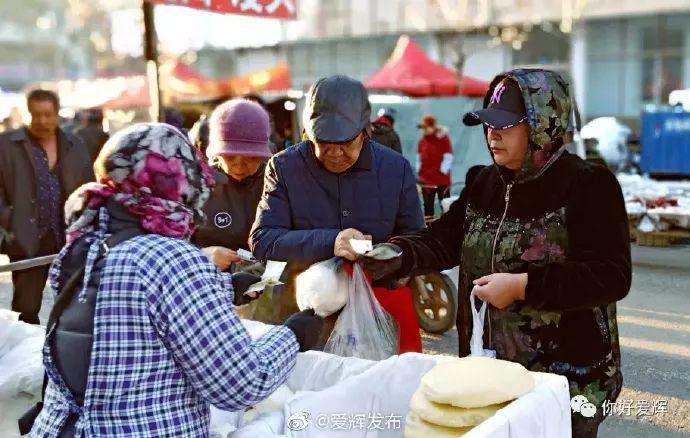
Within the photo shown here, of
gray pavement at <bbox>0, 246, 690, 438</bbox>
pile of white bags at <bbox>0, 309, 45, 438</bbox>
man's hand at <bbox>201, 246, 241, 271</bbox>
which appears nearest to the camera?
pile of white bags at <bbox>0, 309, 45, 438</bbox>

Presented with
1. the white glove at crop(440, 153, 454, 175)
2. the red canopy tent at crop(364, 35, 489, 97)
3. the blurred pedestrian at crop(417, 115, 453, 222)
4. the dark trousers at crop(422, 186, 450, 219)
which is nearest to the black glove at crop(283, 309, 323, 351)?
the dark trousers at crop(422, 186, 450, 219)

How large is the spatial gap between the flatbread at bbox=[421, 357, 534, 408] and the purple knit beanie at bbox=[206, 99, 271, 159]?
1943 millimetres

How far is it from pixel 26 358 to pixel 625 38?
79.7ft

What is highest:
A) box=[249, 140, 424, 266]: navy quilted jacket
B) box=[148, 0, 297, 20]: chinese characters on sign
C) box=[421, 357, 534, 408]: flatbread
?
box=[148, 0, 297, 20]: chinese characters on sign

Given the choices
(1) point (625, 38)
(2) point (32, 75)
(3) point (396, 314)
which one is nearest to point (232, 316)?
(3) point (396, 314)

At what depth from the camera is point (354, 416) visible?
7.55 feet

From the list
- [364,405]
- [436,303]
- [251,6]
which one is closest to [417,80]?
[436,303]

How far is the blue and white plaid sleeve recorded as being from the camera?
5.87ft

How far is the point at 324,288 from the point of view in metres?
2.74

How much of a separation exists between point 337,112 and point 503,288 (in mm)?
913

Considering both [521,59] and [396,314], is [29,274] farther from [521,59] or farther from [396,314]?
[521,59]

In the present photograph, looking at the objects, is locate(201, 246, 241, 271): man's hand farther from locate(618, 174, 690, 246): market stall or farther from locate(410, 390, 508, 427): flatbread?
locate(618, 174, 690, 246): market stall

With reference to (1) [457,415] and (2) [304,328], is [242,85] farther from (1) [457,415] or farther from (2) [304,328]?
(1) [457,415]

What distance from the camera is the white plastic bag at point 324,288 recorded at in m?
2.75
